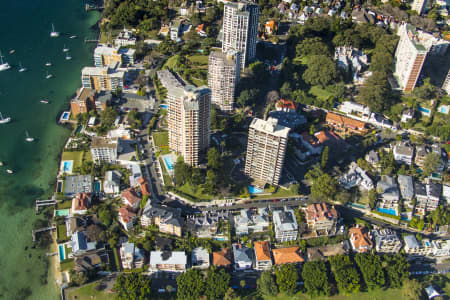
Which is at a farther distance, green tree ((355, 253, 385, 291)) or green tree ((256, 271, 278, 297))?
green tree ((355, 253, 385, 291))

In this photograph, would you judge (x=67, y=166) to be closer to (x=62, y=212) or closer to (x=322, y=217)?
(x=62, y=212)

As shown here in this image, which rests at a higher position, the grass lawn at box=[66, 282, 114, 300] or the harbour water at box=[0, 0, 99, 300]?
the harbour water at box=[0, 0, 99, 300]

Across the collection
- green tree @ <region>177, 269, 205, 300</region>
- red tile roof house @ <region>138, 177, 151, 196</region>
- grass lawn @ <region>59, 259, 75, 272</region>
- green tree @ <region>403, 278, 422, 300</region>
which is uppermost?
red tile roof house @ <region>138, 177, 151, 196</region>

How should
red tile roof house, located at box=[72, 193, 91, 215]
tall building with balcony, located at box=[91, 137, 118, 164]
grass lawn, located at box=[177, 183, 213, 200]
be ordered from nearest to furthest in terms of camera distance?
red tile roof house, located at box=[72, 193, 91, 215] < grass lawn, located at box=[177, 183, 213, 200] < tall building with balcony, located at box=[91, 137, 118, 164]

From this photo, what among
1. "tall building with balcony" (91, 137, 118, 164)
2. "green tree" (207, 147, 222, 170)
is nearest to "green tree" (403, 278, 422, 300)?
"green tree" (207, 147, 222, 170)

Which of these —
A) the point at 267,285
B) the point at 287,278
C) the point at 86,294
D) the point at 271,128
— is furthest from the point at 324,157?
the point at 86,294

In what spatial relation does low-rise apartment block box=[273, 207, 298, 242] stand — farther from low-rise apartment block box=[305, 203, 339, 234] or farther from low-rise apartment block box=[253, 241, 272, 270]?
low-rise apartment block box=[253, 241, 272, 270]

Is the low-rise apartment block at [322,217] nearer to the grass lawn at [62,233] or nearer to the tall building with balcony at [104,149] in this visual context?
the tall building with balcony at [104,149]

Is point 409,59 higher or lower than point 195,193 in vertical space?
higher
